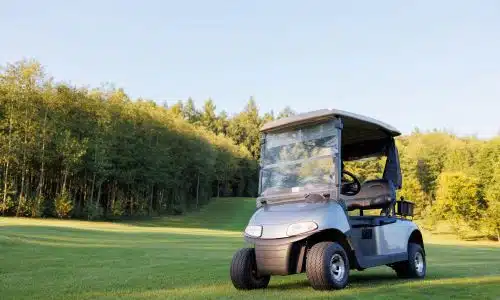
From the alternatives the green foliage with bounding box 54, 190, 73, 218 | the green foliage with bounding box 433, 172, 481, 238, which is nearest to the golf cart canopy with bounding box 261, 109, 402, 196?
the green foliage with bounding box 54, 190, 73, 218

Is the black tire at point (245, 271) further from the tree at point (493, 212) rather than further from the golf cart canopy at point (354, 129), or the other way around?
the tree at point (493, 212)

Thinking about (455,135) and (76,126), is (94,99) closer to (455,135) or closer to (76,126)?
(76,126)

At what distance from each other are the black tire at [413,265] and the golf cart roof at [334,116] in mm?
2364

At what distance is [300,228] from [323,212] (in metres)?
0.50

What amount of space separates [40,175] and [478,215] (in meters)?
46.9

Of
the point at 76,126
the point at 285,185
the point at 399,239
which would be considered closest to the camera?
the point at 285,185

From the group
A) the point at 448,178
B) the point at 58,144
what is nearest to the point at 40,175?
the point at 58,144

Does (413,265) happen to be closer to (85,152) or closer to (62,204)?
(85,152)

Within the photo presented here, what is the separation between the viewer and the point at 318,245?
706cm

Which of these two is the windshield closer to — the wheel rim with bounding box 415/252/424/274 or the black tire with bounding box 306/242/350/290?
the black tire with bounding box 306/242/350/290

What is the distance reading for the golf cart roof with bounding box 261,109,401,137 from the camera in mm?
8172

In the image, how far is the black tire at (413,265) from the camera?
9.34 metres

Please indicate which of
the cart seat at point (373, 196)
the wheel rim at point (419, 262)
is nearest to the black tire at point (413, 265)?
the wheel rim at point (419, 262)

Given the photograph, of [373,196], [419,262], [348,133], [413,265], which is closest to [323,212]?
[373,196]
